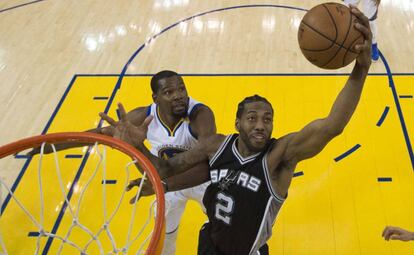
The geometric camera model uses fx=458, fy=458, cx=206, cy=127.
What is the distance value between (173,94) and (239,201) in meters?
0.99

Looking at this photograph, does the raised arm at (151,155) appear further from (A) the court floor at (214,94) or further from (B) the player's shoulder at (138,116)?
(A) the court floor at (214,94)

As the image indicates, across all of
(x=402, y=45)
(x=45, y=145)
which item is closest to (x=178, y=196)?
(x=45, y=145)

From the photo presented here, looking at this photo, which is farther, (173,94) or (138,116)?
(138,116)

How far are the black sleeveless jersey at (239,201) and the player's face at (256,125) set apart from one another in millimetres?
69

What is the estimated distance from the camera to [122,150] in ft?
8.68

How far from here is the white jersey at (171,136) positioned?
329 centimetres

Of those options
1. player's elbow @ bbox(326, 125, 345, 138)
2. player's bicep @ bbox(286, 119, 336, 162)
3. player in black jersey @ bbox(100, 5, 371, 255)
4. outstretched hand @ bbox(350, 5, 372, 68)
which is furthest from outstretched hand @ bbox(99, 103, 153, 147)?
outstretched hand @ bbox(350, 5, 372, 68)

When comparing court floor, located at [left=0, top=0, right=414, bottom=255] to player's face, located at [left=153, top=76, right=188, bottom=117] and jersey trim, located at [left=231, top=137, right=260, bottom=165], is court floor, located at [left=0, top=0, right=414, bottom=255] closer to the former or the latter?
player's face, located at [left=153, top=76, right=188, bottom=117]

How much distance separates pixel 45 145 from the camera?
2.92 metres

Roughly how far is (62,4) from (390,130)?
5.80 metres

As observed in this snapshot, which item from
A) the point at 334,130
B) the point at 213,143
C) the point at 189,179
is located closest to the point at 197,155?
the point at 213,143

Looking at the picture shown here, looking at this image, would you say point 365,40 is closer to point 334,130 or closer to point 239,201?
point 334,130

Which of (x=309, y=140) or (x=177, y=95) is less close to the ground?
(x=177, y=95)

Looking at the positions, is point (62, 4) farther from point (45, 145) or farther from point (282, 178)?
point (282, 178)
